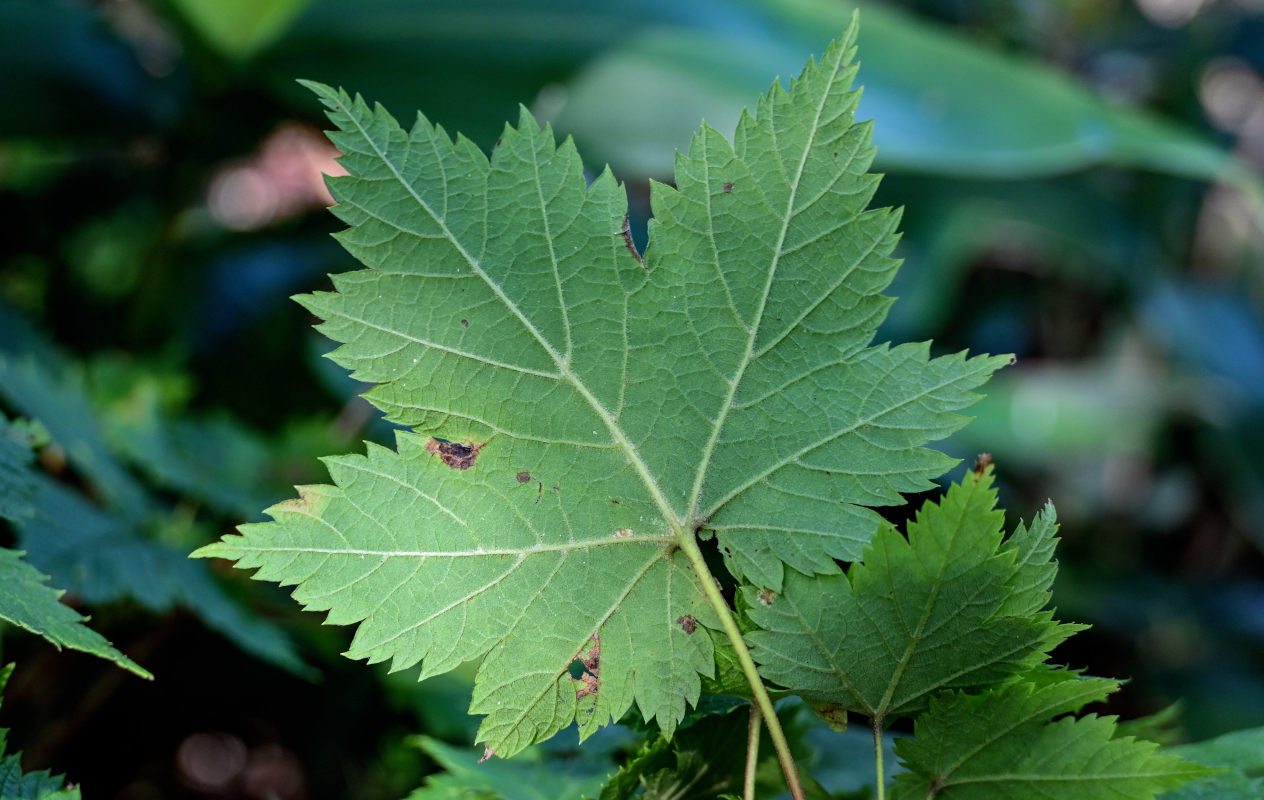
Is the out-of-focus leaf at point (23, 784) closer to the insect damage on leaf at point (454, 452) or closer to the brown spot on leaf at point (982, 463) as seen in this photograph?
the insect damage on leaf at point (454, 452)

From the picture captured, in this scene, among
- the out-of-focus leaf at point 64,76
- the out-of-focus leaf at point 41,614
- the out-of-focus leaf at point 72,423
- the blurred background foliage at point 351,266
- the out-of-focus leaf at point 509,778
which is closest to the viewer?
the out-of-focus leaf at point 41,614

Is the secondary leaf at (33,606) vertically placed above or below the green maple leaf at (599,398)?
below

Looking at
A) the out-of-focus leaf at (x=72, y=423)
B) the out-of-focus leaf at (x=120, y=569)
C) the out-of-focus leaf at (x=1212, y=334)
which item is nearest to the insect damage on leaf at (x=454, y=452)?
the out-of-focus leaf at (x=120, y=569)

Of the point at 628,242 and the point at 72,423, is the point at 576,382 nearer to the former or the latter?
the point at 628,242

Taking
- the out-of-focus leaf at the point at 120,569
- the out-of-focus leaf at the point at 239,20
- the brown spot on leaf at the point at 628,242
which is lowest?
the out-of-focus leaf at the point at 120,569

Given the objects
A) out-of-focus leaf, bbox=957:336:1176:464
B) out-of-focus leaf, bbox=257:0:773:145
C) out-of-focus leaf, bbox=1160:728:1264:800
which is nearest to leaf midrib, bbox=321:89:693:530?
out-of-focus leaf, bbox=1160:728:1264:800

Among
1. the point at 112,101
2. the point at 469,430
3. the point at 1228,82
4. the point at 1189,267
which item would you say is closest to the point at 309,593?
the point at 469,430

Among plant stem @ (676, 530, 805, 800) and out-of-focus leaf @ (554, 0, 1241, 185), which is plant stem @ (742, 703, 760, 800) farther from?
out-of-focus leaf @ (554, 0, 1241, 185)

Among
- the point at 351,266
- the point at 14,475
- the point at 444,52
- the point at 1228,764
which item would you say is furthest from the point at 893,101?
the point at 14,475
